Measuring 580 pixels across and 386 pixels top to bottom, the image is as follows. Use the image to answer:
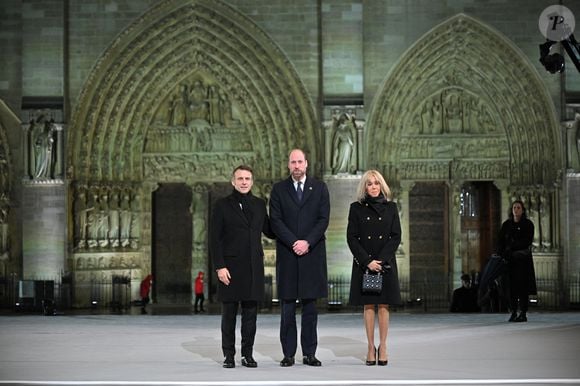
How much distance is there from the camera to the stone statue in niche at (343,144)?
78.3 feet

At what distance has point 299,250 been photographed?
10109 mm

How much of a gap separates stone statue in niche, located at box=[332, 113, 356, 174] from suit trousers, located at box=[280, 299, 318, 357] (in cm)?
1370

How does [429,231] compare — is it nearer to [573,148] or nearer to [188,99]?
[573,148]

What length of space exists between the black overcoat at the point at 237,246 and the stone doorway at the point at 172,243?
15.9 metres

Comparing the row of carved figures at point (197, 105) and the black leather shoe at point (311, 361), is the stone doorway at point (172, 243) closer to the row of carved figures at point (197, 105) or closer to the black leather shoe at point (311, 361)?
the row of carved figures at point (197, 105)

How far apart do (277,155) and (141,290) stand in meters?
3.96

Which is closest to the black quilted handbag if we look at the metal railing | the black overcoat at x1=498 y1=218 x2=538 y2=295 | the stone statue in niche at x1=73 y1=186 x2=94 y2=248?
the black overcoat at x1=498 y1=218 x2=538 y2=295

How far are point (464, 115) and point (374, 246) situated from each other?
15.5m

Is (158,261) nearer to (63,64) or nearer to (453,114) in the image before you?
(63,64)

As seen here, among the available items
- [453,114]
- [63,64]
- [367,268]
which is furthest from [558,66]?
[63,64]

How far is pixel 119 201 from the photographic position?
25203 mm

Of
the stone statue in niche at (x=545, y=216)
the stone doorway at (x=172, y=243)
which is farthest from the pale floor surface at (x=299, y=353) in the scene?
the stone doorway at (x=172, y=243)

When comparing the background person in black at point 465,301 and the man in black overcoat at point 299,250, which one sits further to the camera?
the background person in black at point 465,301

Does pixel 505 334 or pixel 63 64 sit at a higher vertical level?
pixel 63 64
